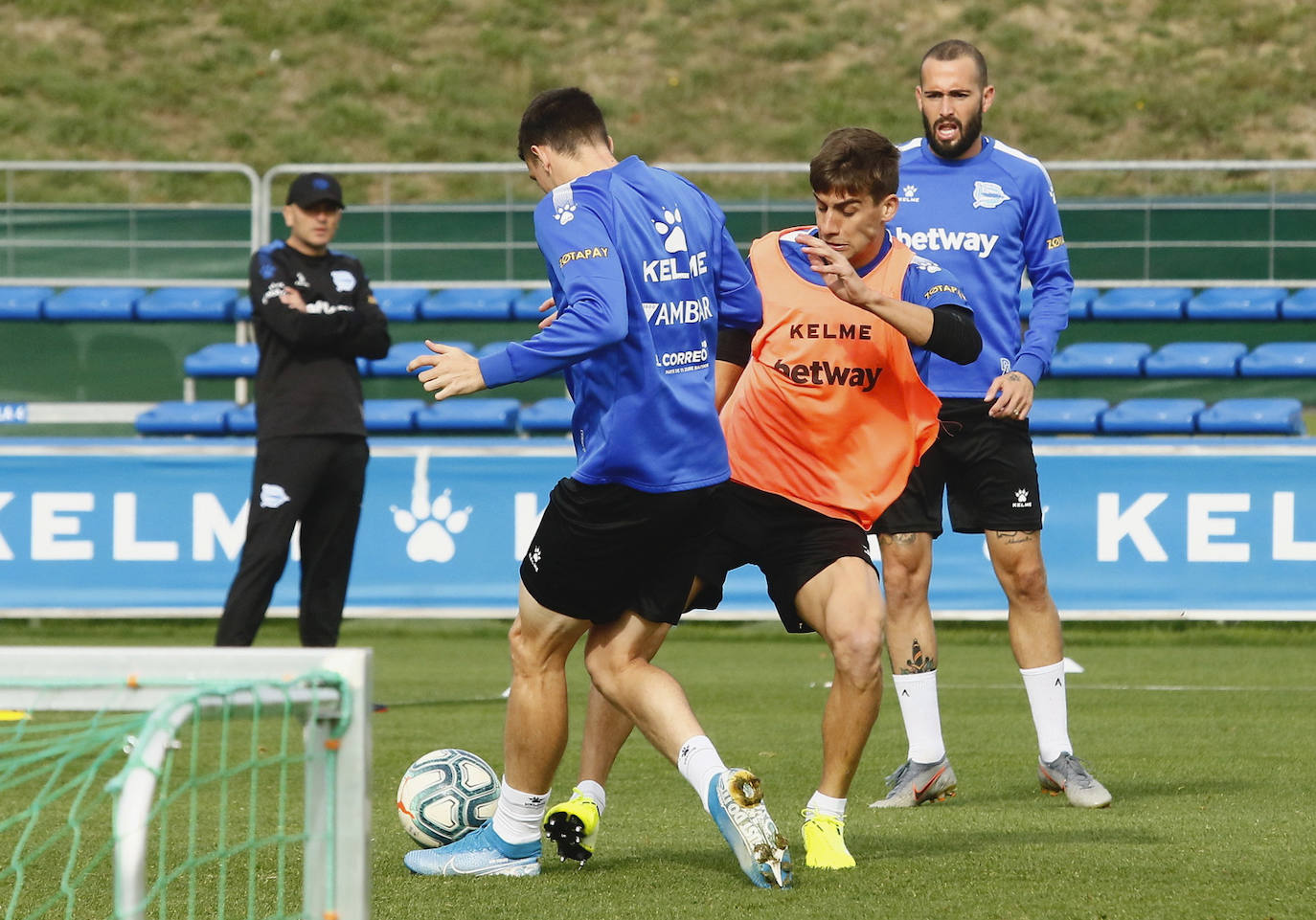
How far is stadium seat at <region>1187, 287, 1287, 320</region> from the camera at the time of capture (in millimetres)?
14352

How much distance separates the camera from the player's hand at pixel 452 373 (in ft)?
12.4

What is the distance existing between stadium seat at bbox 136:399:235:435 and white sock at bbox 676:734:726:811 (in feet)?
30.8

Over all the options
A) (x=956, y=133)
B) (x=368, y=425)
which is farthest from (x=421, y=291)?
(x=956, y=133)

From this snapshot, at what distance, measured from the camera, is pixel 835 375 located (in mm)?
4625

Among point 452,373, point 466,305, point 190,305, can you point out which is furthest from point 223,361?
point 452,373

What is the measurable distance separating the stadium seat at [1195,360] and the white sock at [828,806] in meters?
10.1

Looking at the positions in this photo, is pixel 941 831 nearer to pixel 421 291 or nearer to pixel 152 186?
pixel 421 291

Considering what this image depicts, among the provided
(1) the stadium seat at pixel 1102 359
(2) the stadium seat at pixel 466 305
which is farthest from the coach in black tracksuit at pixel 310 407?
(1) the stadium seat at pixel 1102 359

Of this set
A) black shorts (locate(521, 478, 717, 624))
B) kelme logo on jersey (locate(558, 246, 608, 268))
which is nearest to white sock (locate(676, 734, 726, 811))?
black shorts (locate(521, 478, 717, 624))

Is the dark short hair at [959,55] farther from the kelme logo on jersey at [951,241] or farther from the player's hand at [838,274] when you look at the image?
the player's hand at [838,274]

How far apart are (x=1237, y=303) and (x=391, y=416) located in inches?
271

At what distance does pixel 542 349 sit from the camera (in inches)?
152

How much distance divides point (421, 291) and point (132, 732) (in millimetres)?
12396

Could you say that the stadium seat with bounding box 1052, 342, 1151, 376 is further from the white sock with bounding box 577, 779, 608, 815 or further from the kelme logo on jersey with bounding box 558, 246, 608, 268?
the kelme logo on jersey with bounding box 558, 246, 608, 268
